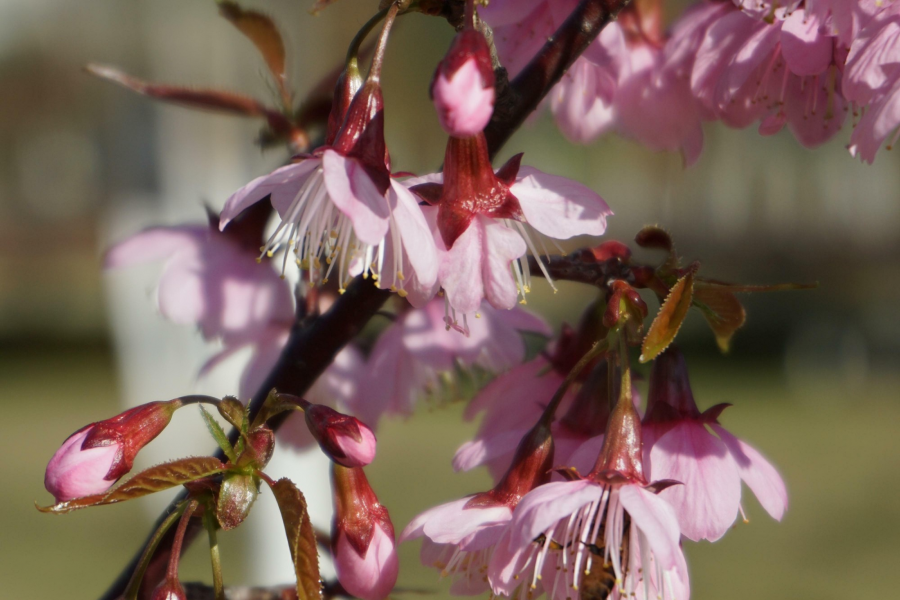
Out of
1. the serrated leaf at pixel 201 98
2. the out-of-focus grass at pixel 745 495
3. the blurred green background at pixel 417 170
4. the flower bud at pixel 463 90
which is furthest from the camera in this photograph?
the blurred green background at pixel 417 170

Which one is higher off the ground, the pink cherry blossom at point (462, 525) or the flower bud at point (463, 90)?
the flower bud at point (463, 90)

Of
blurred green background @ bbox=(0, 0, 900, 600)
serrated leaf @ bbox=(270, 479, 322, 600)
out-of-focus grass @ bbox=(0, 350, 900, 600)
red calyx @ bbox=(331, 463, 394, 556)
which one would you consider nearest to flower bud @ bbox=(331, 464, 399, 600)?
red calyx @ bbox=(331, 463, 394, 556)

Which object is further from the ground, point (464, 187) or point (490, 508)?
point (464, 187)

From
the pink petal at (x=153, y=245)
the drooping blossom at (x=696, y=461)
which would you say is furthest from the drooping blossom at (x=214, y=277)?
the drooping blossom at (x=696, y=461)

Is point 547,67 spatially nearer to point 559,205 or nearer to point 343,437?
point 559,205

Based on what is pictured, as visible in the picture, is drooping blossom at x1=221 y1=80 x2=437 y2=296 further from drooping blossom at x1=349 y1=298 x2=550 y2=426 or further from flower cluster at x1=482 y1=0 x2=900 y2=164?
drooping blossom at x1=349 y1=298 x2=550 y2=426

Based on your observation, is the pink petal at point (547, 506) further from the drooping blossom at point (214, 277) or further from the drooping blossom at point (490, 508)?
the drooping blossom at point (214, 277)

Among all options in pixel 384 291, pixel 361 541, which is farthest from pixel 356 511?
pixel 384 291
